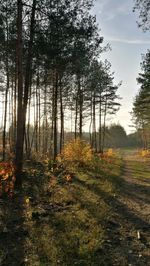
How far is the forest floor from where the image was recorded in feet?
18.9

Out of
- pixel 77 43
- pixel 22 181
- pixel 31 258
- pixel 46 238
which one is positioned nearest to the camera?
pixel 31 258

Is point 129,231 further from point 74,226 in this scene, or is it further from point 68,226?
point 68,226

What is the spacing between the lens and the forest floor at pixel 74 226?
576cm

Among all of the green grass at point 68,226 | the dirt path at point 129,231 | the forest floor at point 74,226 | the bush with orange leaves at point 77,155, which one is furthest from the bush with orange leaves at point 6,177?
the bush with orange leaves at point 77,155

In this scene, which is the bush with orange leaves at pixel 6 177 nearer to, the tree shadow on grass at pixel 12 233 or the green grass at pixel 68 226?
the tree shadow on grass at pixel 12 233

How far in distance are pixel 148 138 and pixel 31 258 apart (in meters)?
65.8

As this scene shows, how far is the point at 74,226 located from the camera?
24.1 feet

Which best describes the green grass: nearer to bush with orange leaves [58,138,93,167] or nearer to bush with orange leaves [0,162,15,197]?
bush with orange leaves [0,162,15,197]

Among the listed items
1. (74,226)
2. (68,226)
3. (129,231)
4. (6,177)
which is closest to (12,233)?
(68,226)

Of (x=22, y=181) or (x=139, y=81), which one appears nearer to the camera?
(x=22, y=181)

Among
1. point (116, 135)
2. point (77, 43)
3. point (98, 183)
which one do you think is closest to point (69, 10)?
point (77, 43)

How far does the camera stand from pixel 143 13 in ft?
39.1

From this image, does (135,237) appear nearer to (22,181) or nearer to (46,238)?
(46,238)

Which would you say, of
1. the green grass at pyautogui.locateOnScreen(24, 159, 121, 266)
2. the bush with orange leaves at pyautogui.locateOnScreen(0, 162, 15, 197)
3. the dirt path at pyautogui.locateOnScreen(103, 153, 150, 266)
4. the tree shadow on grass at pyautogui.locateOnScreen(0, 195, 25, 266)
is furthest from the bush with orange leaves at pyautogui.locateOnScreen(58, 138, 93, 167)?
the tree shadow on grass at pyautogui.locateOnScreen(0, 195, 25, 266)
